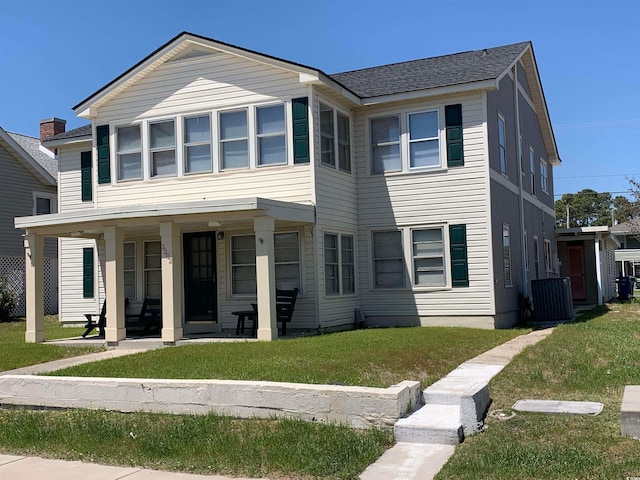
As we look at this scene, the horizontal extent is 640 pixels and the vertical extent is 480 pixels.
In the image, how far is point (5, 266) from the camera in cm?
2598

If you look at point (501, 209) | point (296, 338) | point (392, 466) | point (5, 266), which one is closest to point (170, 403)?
point (392, 466)

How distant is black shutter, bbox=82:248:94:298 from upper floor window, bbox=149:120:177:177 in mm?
4397

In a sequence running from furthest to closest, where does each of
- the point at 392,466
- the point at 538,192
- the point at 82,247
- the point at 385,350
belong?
the point at 538,192 → the point at 82,247 → the point at 385,350 → the point at 392,466

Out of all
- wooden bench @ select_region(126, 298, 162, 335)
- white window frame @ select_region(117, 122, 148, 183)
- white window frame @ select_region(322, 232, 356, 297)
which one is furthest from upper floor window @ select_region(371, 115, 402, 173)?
wooden bench @ select_region(126, 298, 162, 335)

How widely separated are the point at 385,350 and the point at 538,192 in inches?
573

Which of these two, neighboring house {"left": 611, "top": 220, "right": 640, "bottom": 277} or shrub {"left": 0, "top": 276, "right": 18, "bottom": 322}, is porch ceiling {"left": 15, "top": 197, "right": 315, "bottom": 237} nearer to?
shrub {"left": 0, "top": 276, "right": 18, "bottom": 322}

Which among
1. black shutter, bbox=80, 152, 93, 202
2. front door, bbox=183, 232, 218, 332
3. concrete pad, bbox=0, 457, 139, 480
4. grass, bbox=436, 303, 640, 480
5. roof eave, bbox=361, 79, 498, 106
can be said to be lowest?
concrete pad, bbox=0, 457, 139, 480

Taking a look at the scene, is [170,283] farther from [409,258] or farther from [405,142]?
[405,142]

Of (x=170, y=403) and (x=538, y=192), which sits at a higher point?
(x=538, y=192)

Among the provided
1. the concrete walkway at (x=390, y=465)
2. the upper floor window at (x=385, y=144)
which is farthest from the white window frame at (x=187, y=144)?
the concrete walkway at (x=390, y=465)

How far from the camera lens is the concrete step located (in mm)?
6633

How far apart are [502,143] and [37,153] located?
20.6 meters

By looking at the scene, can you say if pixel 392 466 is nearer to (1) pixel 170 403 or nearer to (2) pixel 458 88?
(1) pixel 170 403

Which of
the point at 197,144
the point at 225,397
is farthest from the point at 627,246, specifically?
the point at 225,397
